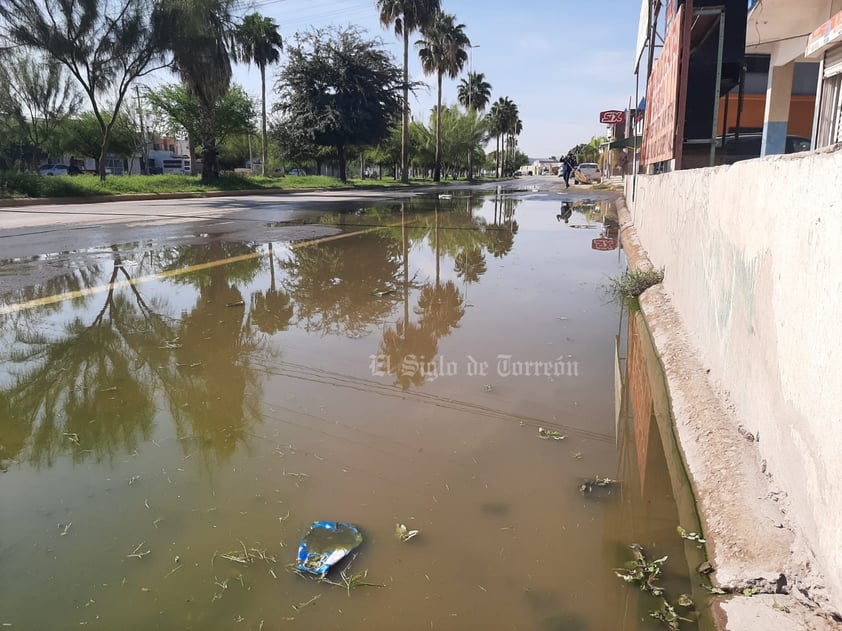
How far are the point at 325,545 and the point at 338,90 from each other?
132 ft

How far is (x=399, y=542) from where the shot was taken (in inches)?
103

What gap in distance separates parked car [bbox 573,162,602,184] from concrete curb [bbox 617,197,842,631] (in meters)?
47.0

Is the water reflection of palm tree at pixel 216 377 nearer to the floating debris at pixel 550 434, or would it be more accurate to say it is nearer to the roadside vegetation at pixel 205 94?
the floating debris at pixel 550 434

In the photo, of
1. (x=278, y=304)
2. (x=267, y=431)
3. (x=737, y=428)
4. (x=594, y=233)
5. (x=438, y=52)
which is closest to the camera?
(x=737, y=428)

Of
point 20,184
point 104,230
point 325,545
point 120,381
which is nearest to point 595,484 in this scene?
point 325,545

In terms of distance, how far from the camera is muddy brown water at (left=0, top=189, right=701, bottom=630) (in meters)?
2.29

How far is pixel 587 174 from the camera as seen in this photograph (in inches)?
2008

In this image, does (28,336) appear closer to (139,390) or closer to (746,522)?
(139,390)

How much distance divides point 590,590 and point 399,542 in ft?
2.63

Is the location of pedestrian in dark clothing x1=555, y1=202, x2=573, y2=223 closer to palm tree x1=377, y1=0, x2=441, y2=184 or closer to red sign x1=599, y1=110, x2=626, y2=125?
red sign x1=599, y1=110, x2=626, y2=125

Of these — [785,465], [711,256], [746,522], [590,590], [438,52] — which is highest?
[438,52]

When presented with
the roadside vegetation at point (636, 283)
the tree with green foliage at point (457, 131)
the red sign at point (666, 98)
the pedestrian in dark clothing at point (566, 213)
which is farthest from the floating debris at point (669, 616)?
the tree with green foliage at point (457, 131)

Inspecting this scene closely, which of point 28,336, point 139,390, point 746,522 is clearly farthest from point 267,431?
point 28,336

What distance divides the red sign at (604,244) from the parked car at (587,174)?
36.9 metres
